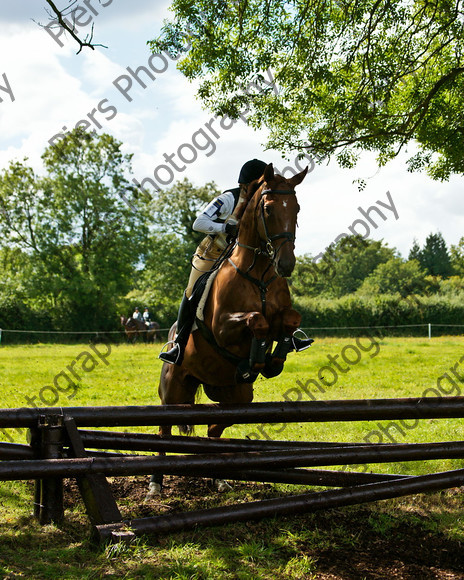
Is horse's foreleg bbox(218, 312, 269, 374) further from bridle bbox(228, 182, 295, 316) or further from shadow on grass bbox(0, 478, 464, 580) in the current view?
shadow on grass bbox(0, 478, 464, 580)

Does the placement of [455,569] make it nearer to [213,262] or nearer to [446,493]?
[446,493]

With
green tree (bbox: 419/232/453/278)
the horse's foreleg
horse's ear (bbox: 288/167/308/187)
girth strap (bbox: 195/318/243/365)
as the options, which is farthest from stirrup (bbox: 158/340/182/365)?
green tree (bbox: 419/232/453/278)

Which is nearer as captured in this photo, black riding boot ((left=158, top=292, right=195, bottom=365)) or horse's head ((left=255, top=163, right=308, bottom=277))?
horse's head ((left=255, top=163, right=308, bottom=277))

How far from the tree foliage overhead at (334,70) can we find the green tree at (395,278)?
2177 inches

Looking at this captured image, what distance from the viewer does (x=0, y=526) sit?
367 centimetres

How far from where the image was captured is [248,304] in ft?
13.6

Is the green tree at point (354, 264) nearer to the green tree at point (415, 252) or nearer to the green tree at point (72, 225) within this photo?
the green tree at point (415, 252)

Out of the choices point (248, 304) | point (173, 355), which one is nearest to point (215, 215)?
point (248, 304)

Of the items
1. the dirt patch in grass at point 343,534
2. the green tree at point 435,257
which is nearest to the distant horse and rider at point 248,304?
the dirt patch in grass at point 343,534

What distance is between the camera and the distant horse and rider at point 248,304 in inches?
158

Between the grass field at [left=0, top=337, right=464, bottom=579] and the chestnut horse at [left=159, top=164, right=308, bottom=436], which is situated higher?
the chestnut horse at [left=159, top=164, right=308, bottom=436]

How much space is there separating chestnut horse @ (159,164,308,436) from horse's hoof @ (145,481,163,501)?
100 centimetres

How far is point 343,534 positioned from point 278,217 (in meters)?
2.28

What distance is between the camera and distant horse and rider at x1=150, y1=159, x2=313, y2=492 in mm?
4008
